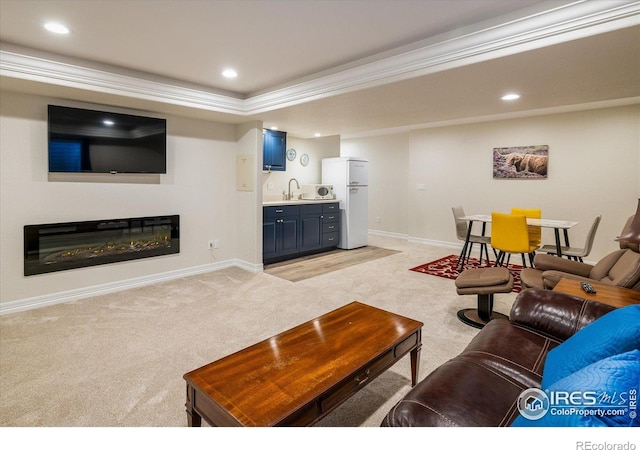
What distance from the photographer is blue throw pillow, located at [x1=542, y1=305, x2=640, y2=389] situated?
1.08 metres

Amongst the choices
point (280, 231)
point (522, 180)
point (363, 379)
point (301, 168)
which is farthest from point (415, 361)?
point (301, 168)

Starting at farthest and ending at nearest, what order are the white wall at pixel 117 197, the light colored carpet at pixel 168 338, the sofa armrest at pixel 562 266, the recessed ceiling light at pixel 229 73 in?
the recessed ceiling light at pixel 229 73 → the white wall at pixel 117 197 → the sofa armrest at pixel 562 266 → the light colored carpet at pixel 168 338

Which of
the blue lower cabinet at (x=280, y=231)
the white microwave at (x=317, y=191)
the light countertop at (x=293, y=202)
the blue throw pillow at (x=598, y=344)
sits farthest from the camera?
the white microwave at (x=317, y=191)

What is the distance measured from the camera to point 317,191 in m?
6.35

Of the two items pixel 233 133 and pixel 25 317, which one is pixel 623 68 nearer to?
pixel 233 133

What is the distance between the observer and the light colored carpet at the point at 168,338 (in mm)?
1893

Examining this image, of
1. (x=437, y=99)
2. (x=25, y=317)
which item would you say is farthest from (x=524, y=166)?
(x=25, y=317)

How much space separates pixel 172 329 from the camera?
2914 millimetres

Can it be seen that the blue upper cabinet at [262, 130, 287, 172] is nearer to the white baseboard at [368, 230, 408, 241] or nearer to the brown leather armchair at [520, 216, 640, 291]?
the white baseboard at [368, 230, 408, 241]

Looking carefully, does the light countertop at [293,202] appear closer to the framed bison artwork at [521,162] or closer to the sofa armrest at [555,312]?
Result: the framed bison artwork at [521,162]

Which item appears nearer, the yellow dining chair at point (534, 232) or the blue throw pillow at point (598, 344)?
the blue throw pillow at point (598, 344)

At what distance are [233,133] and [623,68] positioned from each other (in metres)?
4.30

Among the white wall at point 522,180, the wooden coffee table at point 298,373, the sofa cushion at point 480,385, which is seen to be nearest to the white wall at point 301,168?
the white wall at point 522,180

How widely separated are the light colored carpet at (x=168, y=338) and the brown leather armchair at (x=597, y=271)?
627 mm
